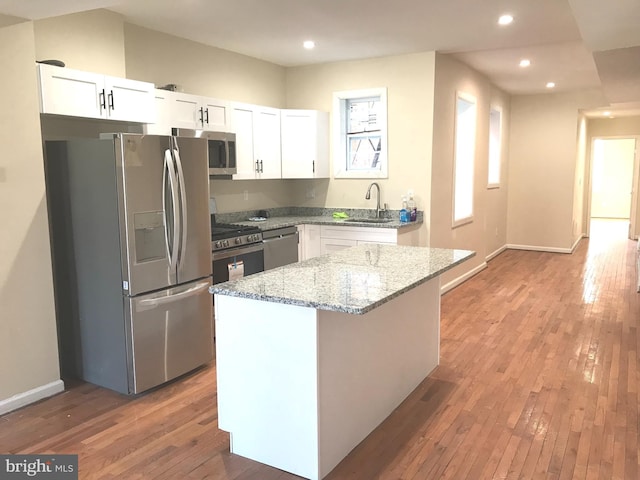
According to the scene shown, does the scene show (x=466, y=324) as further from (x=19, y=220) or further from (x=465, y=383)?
(x=19, y=220)

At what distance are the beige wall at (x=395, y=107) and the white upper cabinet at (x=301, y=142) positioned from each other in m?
0.32

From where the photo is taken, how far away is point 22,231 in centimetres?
312

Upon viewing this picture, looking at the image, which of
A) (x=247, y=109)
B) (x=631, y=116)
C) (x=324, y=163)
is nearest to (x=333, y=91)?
(x=324, y=163)

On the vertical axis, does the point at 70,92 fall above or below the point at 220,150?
above

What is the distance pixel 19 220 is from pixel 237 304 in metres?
1.60

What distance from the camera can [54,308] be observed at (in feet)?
11.0

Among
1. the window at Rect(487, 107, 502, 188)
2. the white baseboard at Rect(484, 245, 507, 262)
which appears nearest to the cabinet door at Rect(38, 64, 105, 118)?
the white baseboard at Rect(484, 245, 507, 262)

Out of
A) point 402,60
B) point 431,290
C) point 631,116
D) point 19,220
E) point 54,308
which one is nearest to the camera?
point 19,220

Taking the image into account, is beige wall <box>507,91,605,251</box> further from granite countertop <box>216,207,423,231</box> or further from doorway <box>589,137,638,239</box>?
doorway <box>589,137,638,239</box>

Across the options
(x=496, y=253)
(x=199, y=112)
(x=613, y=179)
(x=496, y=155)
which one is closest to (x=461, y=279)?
(x=496, y=253)

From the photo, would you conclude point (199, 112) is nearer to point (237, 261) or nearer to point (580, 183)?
point (237, 261)

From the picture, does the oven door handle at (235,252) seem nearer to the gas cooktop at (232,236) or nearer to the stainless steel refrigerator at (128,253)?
the gas cooktop at (232,236)

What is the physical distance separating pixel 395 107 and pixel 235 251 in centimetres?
246

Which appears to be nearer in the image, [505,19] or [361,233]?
[505,19]
